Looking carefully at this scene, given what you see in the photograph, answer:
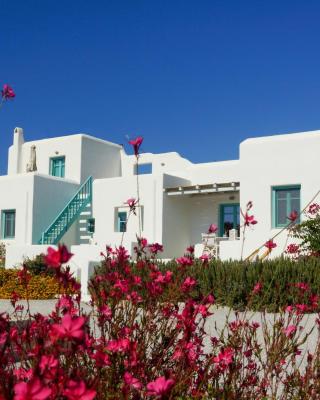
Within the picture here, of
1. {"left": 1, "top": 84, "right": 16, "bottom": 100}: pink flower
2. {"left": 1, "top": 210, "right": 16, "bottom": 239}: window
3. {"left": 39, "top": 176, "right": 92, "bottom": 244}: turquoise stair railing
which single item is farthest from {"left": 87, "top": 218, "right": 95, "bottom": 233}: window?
{"left": 1, "top": 84, "right": 16, "bottom": 100}: pink flower

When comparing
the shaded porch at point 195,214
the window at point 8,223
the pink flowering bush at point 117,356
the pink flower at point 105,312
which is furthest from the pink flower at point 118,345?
the window at point 8,223

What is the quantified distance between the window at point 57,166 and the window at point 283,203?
38.3 ft

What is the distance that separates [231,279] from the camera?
34.2 ft

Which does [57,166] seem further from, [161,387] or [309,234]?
[161,387]

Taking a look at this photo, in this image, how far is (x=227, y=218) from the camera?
19.6 m

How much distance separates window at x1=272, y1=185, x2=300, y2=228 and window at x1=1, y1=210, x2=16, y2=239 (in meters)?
11.0

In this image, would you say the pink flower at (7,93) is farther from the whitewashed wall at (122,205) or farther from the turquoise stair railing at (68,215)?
the turquoise stair railing at (68,215)

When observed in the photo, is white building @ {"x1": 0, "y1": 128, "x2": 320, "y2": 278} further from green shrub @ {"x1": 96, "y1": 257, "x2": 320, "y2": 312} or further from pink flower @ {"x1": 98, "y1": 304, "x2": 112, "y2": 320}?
pink flower @ {"x1": 98, "y1": 304, "x2": 112, "y2": 320}

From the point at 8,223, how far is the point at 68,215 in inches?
107

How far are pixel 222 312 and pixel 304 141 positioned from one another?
732cm

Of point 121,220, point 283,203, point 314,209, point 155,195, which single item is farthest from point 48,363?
point 121,220

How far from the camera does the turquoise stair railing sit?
20.5 metres

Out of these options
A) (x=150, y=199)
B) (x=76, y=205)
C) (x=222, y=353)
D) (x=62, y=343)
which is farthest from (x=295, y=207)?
(x=62, y=343)

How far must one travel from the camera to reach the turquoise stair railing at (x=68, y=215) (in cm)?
2047
